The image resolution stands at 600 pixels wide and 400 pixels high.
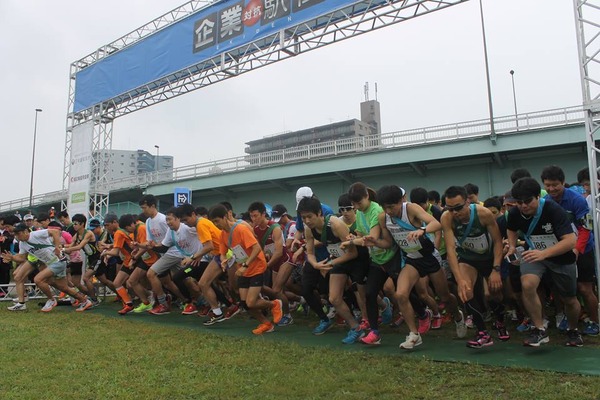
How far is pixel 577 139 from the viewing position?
55.7 ft

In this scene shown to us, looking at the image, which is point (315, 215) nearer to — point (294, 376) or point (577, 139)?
point (294, 376)

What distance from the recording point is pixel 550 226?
188 inches

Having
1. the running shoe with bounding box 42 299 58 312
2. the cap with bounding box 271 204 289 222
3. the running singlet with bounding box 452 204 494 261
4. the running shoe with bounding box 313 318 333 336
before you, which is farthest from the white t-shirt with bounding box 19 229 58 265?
the running singlet with bounding box 452 204 494 261

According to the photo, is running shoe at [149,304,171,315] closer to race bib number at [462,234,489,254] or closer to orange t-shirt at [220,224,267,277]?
orange t-shirt at [220,224,267,277]

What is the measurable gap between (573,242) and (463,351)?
157cm

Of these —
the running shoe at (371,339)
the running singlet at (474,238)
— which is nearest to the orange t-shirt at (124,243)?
the running shoe at (371,339)

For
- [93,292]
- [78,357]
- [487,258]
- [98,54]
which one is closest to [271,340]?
[78,357]

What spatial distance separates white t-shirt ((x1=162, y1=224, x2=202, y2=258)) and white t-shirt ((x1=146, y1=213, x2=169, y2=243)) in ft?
1.24

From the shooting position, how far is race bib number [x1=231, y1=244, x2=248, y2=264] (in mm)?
6789

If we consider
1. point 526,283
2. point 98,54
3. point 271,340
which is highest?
point 98,54

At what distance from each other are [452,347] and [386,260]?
3.92 feet

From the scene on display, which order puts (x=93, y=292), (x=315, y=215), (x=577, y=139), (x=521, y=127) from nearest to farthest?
(x=315, y=215) → (x=93, y=292) → (x=577, y=139) → (x=521, y=127)

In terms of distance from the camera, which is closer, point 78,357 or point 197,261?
point 78,357

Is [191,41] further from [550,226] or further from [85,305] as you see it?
[550,226]
